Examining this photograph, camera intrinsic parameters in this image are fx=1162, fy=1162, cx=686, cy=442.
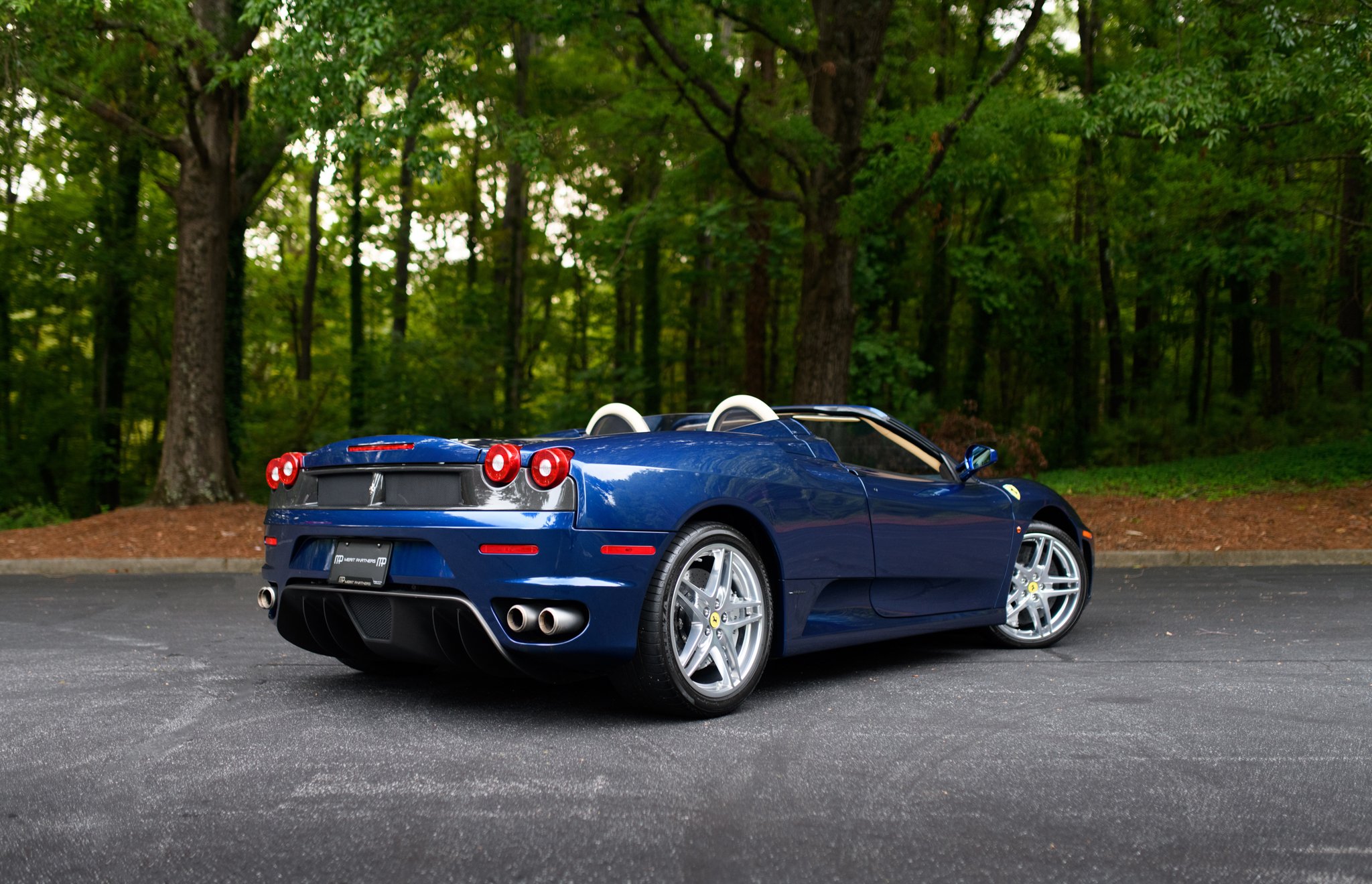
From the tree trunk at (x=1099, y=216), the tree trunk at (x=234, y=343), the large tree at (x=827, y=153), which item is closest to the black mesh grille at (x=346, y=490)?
the large tree at (x=827, y=153)

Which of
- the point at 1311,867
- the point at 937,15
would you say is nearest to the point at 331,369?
the point at 937,15

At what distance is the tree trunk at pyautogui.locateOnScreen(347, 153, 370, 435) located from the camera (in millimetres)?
26125

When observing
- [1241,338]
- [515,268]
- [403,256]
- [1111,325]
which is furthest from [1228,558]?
[403,256]

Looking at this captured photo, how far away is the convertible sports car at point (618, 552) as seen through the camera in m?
4.05

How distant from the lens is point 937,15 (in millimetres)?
22188

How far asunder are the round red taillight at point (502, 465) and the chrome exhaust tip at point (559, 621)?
485 millimetres

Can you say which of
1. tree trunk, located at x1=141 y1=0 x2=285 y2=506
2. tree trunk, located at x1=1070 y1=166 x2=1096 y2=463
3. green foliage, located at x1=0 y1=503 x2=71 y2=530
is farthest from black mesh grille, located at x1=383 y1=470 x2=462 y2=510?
tree trunk, located at x1=1070 y1=166 x2=1096 y2=463

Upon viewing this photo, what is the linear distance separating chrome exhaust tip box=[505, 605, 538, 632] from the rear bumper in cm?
4

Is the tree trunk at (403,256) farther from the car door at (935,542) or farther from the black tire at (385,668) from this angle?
the car door at (935,542)

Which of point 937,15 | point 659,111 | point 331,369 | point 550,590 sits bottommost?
point 550,590

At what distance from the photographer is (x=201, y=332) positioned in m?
15.5

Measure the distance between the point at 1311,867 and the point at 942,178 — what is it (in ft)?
38.5

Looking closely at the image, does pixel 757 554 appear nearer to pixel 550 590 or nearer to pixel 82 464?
pixel 550 590

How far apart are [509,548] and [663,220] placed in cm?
1447
